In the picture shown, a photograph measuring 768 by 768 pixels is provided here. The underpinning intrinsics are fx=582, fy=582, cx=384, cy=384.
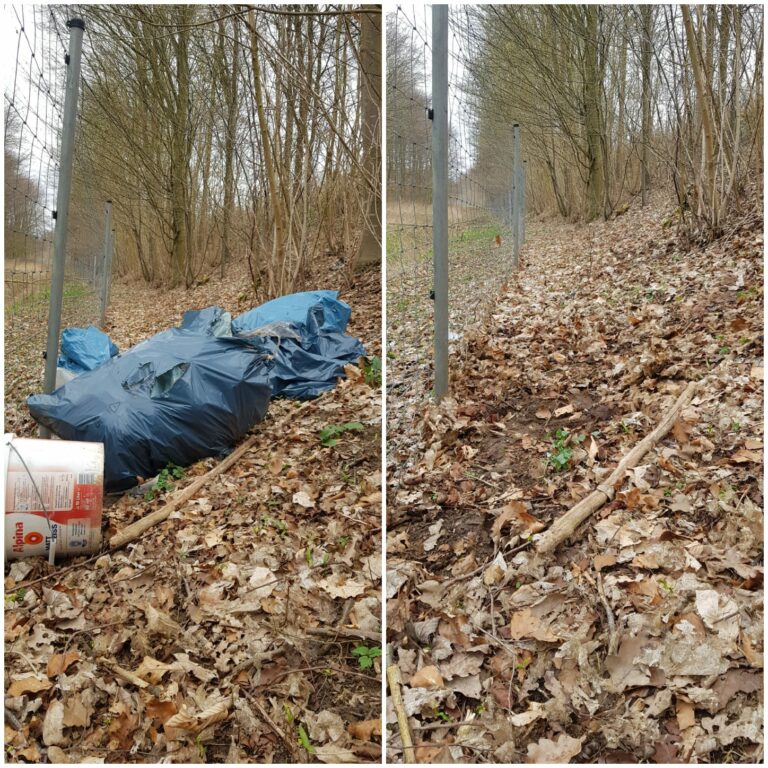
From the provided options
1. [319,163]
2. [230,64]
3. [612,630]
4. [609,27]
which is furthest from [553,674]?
[609,27]

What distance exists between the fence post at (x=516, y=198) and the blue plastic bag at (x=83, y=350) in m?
5.29

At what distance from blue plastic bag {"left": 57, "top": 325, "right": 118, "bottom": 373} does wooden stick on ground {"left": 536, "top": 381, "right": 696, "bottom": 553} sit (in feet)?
14.0

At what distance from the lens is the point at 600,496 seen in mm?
2287

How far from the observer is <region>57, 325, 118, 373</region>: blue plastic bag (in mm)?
5195

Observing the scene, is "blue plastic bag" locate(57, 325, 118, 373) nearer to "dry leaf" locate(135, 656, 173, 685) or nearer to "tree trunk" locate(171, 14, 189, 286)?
"dry leaf" locate(135, 656, 173, 685)

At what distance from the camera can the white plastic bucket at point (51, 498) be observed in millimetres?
2572

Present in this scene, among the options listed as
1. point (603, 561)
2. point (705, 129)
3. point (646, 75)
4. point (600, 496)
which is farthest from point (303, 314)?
point (646, 75)

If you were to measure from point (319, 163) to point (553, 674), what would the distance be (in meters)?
5.92

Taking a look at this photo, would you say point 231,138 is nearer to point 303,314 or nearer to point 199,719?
point 303,314

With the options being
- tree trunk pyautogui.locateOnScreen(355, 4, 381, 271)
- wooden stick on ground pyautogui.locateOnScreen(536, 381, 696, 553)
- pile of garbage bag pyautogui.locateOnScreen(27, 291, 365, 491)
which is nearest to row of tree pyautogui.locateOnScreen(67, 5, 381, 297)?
tree trunk pyautogui.locateOnScreen(355, 4, 381, 271)

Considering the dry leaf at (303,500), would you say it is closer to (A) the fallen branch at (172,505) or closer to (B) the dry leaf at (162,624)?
(A) the fallen branch at (172,505)

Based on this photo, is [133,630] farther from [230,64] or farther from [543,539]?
[230,64]

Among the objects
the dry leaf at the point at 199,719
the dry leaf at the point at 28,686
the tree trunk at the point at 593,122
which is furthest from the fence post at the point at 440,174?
the tree trunk at the point at 593,122

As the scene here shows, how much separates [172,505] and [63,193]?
6.23 feet
